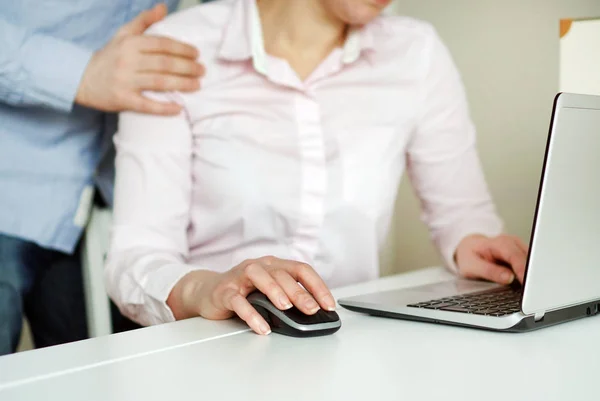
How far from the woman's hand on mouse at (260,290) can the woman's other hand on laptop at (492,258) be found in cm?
35

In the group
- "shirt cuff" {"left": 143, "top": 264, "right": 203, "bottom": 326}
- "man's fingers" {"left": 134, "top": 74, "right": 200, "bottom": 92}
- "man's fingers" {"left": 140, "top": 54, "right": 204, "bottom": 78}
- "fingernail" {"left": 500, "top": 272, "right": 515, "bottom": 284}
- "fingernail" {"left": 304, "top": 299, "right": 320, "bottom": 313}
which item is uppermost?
"man's fingers" {"left": 140, "top": 54, "right": 204, "bottom": 78}

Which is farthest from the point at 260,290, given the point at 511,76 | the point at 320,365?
the point at 511,76

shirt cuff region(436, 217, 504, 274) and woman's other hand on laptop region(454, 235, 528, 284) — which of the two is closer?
woman's other hand on laptop region(454, 235, 528, 284)

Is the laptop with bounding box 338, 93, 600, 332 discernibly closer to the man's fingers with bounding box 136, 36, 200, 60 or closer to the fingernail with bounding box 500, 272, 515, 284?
the fingernail with bounding box 500, 272, 515, 284

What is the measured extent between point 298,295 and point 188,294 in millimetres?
178

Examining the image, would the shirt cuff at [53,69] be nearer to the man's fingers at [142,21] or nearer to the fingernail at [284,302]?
the man's fingers at [142,21]

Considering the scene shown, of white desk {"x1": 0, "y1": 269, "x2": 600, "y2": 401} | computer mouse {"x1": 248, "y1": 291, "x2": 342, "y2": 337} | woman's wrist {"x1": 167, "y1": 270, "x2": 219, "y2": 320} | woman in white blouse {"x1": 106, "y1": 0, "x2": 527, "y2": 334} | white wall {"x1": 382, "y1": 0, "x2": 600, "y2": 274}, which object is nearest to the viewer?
white desk {"x1": 0, "y1": 269, "x2": 600, "y2": 401}

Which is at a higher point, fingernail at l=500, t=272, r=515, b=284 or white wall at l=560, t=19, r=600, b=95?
Result: white wall at l=560, t=19, r=600, b=95

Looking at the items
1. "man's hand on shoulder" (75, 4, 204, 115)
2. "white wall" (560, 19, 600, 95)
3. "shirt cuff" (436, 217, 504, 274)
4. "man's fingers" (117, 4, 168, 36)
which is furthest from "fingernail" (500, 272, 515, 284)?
"man's fingers" (117, 4, 168, 36)

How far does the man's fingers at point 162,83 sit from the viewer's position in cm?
105

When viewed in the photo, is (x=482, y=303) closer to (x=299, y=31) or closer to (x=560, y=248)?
(x=560, y=248)

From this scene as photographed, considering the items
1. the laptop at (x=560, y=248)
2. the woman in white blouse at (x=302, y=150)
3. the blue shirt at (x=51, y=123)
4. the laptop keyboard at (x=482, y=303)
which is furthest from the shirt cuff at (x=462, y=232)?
the blue shirt at (x=51, y=123)

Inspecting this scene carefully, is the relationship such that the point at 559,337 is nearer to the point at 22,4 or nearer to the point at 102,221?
the point at 102,221

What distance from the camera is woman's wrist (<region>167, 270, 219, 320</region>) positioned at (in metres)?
0.77
